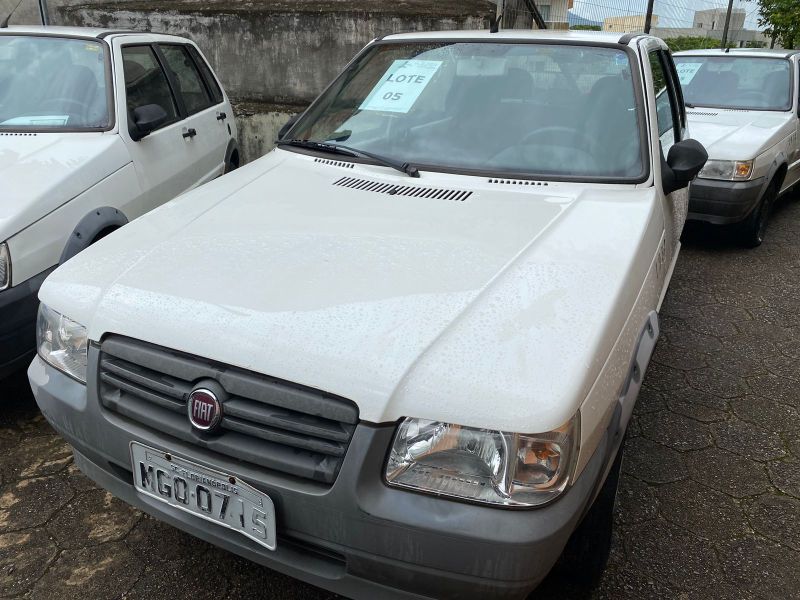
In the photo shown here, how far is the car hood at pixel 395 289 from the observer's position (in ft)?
5.16

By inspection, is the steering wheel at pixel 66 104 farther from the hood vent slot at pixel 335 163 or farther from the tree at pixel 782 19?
the tree at pixel 782 19

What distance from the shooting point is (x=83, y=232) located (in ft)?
10.6

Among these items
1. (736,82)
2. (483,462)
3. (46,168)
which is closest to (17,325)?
(46,168)

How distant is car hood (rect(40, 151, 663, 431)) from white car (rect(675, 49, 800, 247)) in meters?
3.16

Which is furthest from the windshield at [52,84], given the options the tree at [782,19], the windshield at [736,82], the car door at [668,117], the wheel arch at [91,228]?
the tree at [782,19]

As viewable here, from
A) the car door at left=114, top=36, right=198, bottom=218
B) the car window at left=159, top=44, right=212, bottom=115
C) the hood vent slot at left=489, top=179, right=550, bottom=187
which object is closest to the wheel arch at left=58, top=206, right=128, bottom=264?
the car door at left=114, top=36, right=198, bottom=218

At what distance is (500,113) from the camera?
2.84 meters

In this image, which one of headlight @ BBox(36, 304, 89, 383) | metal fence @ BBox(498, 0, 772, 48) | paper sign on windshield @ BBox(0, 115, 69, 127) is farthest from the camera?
metal fence @ BBox(498, 0, 772, 48)

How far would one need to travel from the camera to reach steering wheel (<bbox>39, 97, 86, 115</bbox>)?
3.81m

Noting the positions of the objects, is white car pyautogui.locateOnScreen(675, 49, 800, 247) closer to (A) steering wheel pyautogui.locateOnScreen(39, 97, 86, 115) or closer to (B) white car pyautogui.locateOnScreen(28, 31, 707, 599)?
(B) white car pyautogui.locateOnScreen(28, 31, 707, 599)

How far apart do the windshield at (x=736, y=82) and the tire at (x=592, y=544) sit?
5.41m

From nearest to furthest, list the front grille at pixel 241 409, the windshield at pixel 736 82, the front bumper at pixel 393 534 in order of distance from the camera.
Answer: the front bumper at pixel 393 534
the front grille at pixel 241 409
the windshield at pixel 736 82

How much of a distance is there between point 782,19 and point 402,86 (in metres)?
10.5

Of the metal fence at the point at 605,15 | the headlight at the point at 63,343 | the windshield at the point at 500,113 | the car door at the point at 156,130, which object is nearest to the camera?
the headlight at the point at 63,343
